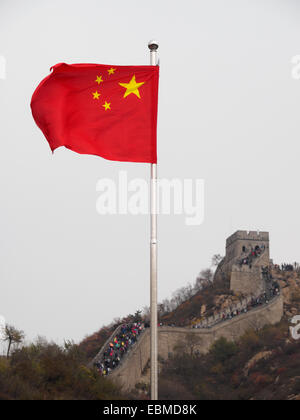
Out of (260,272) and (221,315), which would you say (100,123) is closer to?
(221,315)

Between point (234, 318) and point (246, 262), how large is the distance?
16084 millimetres

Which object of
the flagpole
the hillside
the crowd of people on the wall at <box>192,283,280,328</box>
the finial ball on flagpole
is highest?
the finial ball on flagpole

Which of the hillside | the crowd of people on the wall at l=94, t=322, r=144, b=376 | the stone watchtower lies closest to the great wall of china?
the stone watchtower

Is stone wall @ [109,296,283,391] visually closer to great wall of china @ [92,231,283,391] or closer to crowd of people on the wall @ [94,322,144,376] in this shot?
great wall of china @ [92,231,283,391]

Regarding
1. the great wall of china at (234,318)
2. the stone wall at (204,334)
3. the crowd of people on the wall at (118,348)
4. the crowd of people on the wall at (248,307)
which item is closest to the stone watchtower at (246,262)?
the great wall of china at (234,318)

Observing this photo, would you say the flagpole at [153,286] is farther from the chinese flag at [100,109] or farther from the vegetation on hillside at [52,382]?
the vegetation on hillside at [52,382]

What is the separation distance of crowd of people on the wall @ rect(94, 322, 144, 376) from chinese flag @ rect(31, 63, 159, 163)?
92.1 feet

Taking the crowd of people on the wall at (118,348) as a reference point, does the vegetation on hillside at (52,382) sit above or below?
above

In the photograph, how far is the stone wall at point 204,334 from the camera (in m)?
43.8

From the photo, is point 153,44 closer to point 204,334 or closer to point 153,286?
point 153,286

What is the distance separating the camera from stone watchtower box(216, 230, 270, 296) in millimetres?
67625

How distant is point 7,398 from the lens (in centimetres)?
1714

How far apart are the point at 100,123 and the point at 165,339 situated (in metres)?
42.5
